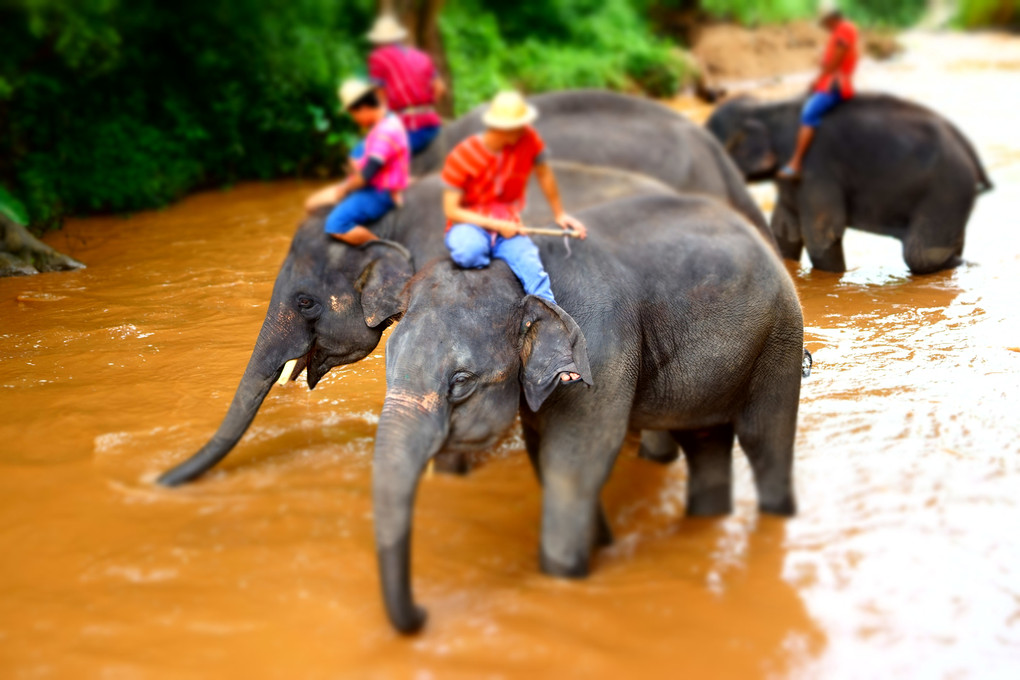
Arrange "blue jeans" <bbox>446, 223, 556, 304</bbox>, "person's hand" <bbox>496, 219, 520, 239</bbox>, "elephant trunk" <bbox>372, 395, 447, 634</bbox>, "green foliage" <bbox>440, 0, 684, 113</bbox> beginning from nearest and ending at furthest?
1. "elephant trunk" <bbox>372, 395, 447, 634</bbox>
2. "blue jeans" <bbox>446, 223, 556, 304</bbox>
3. "person's hand" <bbox>496, 219, 520, 239</bbox>
4. "green foliage" <bbox>440, 0, 684, 113</bbox>

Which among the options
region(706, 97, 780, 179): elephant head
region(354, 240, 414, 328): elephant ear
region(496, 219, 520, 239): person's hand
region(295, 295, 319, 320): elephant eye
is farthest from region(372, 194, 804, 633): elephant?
region(706, 97, 780, 179): elephant head

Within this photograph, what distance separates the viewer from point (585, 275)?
322 cm

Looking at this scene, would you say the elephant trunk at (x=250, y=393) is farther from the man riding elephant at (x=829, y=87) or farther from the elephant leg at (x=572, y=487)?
the man riding elephant at (x=829, y=87)

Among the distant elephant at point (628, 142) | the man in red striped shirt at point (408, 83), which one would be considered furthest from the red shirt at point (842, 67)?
the man in red striped shirt at point (408, 83)

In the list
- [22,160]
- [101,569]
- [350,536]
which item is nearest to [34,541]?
[101,569]

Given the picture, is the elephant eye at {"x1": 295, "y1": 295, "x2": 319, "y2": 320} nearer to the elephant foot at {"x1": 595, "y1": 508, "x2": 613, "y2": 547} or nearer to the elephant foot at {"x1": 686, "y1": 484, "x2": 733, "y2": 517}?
the elephant foot at {"x1": 595, "y1": 508, "x2": 613, "y2": 547}

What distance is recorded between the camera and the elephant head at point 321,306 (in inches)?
154

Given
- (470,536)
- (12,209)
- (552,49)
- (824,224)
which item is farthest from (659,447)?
(552,49)

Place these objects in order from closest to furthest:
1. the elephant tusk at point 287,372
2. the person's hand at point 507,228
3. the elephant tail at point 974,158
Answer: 1. the person's hand at point 507,228
2. the elephant tusk at point 287,372
3. the elephant tail at point 974,158

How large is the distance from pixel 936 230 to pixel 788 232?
3.41 feet

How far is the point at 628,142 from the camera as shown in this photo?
5.50 metres

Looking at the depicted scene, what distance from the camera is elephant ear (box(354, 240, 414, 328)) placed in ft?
12.6

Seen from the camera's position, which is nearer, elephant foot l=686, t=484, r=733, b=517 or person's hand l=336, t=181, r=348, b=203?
elephant foot l=686, t=484, r=733, b=517

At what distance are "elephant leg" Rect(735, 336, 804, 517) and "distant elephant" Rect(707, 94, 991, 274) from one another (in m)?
3.41
